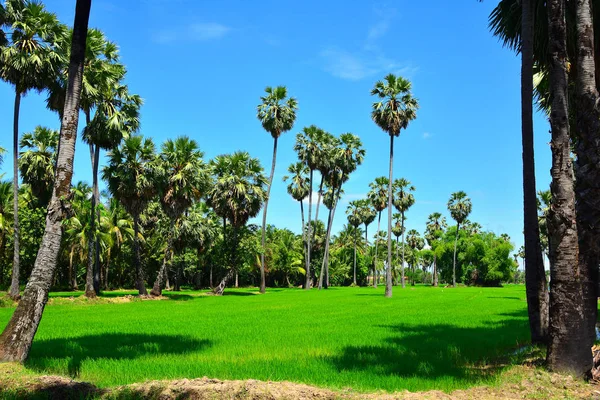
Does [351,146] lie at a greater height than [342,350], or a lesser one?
greater

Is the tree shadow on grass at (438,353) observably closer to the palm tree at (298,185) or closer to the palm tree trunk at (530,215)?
the palm tree trunk at (530,215)

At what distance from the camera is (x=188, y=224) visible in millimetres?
43094

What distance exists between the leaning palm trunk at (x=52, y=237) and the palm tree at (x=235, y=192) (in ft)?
104

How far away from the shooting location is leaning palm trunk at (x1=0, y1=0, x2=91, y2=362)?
8305 millimetres

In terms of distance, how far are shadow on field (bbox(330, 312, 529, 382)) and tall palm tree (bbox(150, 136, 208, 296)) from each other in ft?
82.2

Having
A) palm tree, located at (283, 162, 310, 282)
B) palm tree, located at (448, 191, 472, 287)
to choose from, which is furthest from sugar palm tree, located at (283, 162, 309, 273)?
palm tree, located at (448, 191, 472, 287)

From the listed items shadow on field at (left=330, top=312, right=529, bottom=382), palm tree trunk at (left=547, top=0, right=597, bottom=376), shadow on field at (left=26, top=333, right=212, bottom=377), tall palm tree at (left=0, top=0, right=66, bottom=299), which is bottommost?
shadow on field at (left=26, top=333, right=212, bottom=377)

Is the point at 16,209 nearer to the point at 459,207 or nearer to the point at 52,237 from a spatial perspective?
the point at 52,237

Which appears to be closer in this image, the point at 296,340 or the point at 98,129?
the point at 296,340

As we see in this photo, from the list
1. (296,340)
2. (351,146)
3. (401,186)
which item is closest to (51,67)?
(296,340)

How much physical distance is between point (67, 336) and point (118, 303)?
17.0 meters

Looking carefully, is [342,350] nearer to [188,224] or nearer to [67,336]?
[67,336]

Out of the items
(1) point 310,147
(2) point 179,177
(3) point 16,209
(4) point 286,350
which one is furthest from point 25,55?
(1) point 310,147

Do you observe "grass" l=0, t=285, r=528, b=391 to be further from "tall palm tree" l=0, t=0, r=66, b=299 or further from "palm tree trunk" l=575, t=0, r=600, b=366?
"tall palm tree" l=0, t=0, r=66, b=299
